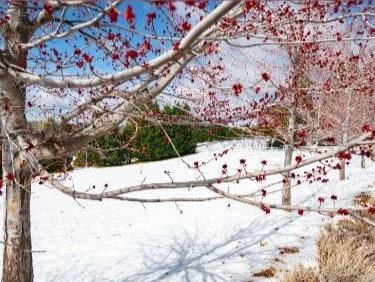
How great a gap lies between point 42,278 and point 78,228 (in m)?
3.70

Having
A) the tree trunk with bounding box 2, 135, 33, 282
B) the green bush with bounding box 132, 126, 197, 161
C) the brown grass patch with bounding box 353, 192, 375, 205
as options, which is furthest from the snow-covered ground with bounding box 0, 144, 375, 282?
the green bush with bounding box 132, 126, 197, 161

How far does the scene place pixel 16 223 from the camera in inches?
187

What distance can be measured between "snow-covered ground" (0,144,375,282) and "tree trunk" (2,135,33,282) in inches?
40.7

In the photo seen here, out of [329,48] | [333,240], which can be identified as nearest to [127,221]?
[333,240]

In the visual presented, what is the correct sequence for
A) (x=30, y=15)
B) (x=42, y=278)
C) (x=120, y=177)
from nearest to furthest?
(x=30, y=15) → (x=42, y=278) → (x=120, y=177)

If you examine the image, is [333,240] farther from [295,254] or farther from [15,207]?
[15,207]

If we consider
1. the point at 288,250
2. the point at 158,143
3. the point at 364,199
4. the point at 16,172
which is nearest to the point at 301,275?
the point at 288,250

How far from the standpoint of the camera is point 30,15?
4562 millimetres

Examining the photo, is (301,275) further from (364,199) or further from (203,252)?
(364,199)

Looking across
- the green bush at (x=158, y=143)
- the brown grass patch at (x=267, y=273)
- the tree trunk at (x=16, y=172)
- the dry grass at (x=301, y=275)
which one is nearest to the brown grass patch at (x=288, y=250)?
the brown grass patch at (x=267, y=273)

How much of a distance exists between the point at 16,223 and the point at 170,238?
218 inches

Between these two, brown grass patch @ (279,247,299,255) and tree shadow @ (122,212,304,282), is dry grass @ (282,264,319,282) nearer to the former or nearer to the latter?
tree shadow @ (122,212,304,282)

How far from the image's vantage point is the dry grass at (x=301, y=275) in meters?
5.46

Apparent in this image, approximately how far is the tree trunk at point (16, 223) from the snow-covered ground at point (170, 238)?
40.7 inches
